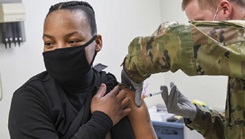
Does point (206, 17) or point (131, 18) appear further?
point (131, 18)

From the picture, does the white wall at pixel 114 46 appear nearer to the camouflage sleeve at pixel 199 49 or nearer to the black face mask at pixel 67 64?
the black face mask at pixel 67 64

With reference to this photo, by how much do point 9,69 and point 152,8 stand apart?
165 centimetres

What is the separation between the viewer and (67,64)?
121cm

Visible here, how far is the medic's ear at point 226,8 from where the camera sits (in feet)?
3.76

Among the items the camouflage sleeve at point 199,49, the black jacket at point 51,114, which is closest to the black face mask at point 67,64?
the black jacket at point 51,114

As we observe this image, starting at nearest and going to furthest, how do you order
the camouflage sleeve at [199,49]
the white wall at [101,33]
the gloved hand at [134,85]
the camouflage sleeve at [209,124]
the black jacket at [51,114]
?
1. the camouflage sleeve at [199,49]
2. the black jacket at [51,114]
3. the gloved hand at [134,85]
4. the camouflage sleeve at [209,124]
5. the white wall at [101,33]

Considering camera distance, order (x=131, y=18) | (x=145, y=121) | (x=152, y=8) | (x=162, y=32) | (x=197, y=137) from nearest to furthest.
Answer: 1. (x=162, y=32)
2. (x=145, y=121)
3. (x=197, y=137)
4. (x=131, y=18)
5. (x=152, y=8)

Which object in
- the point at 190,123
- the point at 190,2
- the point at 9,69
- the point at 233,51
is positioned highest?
the point at 190,2

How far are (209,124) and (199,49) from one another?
0.64m

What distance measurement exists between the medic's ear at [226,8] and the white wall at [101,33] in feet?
4.64

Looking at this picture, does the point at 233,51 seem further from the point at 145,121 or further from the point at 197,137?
the point at 197,137

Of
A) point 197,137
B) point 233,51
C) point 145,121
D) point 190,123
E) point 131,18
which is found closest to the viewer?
point 233,51

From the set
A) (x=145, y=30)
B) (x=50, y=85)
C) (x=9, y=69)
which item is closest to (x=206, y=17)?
(x=50, y=85)

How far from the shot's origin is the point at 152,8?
318cm
